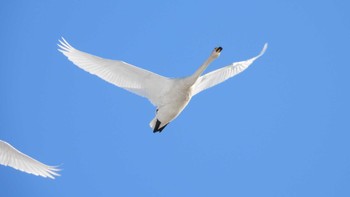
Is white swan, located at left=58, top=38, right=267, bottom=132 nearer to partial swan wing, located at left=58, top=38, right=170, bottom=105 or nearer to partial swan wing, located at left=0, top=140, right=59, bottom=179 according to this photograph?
partial swan wing, located at left=58, top=38, right=170, bottom=105

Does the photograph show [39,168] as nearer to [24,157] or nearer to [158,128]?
[24,157]

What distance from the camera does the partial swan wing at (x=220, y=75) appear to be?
26953 mm

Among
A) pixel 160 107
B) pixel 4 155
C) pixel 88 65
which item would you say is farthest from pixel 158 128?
pixel 4 155

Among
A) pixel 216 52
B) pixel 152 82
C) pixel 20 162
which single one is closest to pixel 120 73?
pixel 152 82

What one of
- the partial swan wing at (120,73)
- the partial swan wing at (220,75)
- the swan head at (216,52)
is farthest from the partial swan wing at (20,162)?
the swan head at (216,52)

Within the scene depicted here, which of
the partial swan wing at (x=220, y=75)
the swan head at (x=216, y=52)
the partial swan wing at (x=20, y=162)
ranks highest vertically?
the partial swan wing at (x=220, y=75)

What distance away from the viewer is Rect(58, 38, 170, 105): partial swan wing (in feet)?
85.6

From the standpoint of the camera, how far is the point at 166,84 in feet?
85.0

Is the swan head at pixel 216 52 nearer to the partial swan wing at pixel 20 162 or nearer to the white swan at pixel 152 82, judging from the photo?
the white swan at pixel 152 82

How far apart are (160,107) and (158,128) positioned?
77 centimetres

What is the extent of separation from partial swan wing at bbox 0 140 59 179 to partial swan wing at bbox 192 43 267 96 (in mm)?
4567

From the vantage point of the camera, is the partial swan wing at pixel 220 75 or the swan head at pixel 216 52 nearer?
the swan head at pixel 216 52

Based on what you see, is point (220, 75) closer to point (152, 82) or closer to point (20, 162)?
point (152, 82)

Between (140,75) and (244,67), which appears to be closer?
(140,75)
